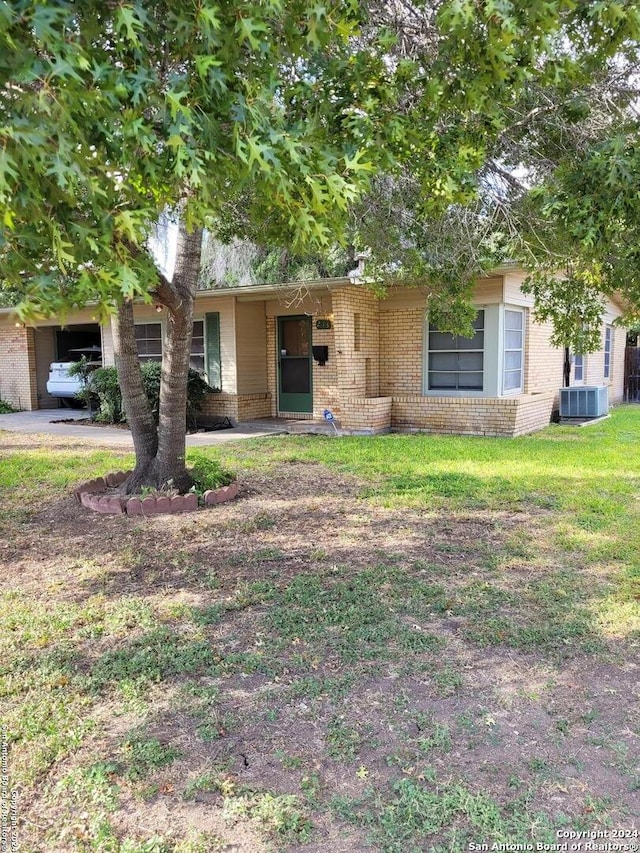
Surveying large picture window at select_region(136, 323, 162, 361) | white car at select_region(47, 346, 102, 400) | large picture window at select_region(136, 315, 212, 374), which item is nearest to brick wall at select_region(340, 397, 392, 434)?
large picture window at select_region(136, 315, 212, 374)

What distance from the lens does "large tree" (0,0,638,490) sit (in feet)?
6.66

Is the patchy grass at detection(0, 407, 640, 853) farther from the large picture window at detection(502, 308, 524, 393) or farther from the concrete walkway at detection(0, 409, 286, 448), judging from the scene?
the large picture window at detection(502, 308, 524, 393)

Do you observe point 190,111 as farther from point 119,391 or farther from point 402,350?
point 119,391

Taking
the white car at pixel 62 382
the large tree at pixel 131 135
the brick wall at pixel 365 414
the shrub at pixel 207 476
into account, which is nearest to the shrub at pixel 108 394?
the white car at pixel 62 382

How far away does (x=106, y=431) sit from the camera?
12.6 metres

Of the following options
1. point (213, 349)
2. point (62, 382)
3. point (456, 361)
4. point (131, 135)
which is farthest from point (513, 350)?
point (62, 382)

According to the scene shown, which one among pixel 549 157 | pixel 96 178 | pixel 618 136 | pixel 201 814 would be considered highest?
pixel 549 157

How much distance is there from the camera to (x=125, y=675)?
10.7ft

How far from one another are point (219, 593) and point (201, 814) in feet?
6.76

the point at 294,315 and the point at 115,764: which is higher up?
the point at 294,315

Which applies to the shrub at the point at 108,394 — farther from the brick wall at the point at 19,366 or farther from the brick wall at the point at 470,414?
the brick wall at the point at 470,414

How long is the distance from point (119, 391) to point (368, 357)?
5202 millimetres

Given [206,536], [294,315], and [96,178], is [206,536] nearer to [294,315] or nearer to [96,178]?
[96,178]

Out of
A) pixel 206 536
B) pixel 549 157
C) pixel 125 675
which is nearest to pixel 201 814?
pixel 125 675
